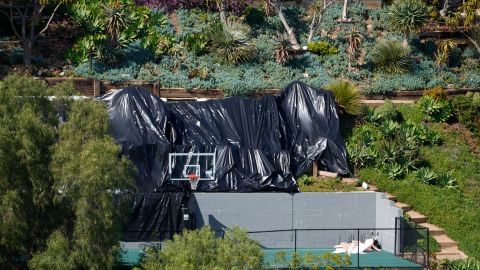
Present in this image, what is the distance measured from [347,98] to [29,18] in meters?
10.8

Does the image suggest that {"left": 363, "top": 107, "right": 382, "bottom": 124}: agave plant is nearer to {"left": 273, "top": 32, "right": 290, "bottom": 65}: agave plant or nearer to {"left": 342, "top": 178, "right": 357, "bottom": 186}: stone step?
{"left": 342, "top": 178, "right": 357, "bottom": 186}: stone step

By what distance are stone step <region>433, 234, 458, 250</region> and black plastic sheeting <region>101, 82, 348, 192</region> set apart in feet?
10.4

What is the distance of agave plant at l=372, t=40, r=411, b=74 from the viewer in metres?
31.2

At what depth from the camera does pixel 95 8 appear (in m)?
31.1

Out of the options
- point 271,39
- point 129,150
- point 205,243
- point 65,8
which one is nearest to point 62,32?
point 65,8

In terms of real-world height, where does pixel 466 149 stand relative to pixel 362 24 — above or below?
below

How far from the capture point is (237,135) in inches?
1034

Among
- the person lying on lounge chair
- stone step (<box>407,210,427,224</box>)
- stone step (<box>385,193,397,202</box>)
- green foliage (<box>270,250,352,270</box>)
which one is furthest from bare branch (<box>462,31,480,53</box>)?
green foliage (<box>270,250,352,270</box>)

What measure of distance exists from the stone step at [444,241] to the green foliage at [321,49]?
943cm

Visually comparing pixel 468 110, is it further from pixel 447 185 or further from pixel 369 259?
pixel 369 259

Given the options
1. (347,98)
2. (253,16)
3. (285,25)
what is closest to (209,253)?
(347,98)

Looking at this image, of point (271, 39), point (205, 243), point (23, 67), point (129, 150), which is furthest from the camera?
point (271, 39)

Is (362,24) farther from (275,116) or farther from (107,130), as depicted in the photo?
(107,130)

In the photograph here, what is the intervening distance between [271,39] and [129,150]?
900cm
